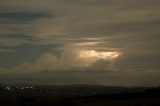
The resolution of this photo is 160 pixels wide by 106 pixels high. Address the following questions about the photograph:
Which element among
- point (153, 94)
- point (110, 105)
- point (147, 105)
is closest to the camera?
point (147, 105)

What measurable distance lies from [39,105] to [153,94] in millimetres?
24895

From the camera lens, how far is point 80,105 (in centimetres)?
7725

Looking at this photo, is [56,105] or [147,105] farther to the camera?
[56,105]

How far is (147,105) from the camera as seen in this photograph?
2721 inches

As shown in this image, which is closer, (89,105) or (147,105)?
(147,105)

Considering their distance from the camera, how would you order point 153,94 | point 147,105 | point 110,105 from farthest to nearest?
point 153,94 < point 110,105 < point 147,105

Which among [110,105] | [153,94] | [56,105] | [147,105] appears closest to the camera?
[147,105]

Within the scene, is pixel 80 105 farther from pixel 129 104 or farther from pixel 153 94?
pixel 153 94

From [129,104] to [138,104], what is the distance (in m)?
2.49

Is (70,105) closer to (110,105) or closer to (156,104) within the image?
(110,105)

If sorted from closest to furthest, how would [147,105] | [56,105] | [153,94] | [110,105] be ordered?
[147,105], [110,105], [56,105], [153,94]

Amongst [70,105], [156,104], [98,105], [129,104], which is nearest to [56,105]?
[70,105]

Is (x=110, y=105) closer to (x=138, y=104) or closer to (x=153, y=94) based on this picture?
(x=138, y=104)

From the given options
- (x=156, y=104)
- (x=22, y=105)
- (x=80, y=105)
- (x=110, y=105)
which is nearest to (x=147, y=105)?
(x=156, y=104)
